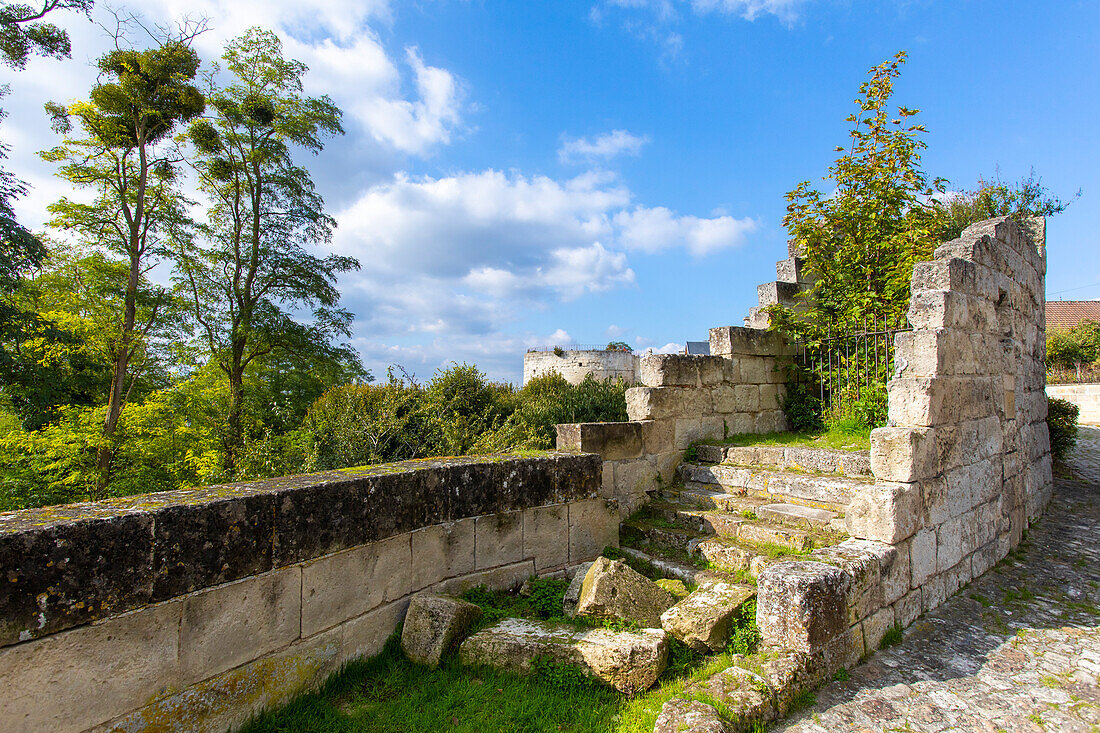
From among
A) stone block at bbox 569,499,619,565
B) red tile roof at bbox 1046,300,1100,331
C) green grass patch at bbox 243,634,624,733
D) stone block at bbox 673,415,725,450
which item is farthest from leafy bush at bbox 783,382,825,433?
red tile roof at bbox 1046,300,1100,331

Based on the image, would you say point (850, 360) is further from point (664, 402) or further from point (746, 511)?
point (746, 511)

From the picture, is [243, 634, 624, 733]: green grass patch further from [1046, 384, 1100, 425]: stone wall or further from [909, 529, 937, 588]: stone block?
[1046, 384, 1100, 425]: stone wall

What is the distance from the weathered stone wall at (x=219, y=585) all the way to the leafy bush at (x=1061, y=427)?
1122 cm

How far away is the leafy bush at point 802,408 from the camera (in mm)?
7449

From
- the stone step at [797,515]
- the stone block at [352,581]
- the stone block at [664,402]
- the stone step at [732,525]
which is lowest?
the stone step at [732,525]

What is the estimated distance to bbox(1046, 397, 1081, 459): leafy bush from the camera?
982 cm

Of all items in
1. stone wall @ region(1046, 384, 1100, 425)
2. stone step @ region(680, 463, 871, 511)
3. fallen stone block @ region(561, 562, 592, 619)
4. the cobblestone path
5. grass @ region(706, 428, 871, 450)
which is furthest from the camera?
stone wall @ region(1046, 384, 1100, 425)

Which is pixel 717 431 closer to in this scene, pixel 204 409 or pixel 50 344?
pixel 204 409

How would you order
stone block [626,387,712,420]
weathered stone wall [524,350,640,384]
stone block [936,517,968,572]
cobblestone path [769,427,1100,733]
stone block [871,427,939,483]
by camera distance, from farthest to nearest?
1. weathered stone wall [524,350,640,384]
2. stone block [626,387,712,420]
3. stone block [936,517,968,572]
4. stone block [871,427,939,483]
5. cobblestone path [769,427,1100,733]

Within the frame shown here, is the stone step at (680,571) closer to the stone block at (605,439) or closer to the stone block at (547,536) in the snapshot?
the stone block at (547,536)

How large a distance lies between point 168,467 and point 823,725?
42.7 feet

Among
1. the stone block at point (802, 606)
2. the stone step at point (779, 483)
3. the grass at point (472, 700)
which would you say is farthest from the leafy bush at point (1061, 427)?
the grass at point (472, 700)

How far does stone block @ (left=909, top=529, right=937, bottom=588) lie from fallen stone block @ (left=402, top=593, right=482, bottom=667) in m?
3.41

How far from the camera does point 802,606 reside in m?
3.19
